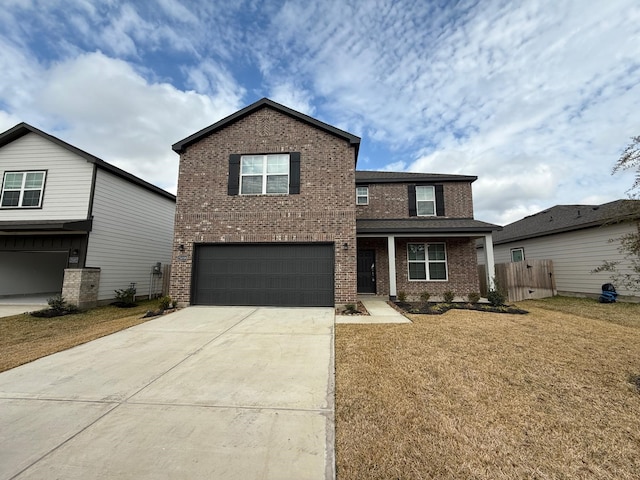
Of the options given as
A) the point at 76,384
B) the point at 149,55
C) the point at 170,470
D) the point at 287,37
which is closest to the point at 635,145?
the point at 170,470

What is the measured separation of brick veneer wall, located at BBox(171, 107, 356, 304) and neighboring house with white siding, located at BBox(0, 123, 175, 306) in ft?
12.8

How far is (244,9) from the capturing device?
30.0ft

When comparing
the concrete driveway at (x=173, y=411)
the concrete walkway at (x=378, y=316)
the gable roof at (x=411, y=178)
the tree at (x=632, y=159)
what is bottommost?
the concrete driveway at (x=173, y=411)

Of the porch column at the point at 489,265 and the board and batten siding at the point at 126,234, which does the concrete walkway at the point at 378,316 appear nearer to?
the porch column at the point at 489,265

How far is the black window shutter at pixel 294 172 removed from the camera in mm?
9383

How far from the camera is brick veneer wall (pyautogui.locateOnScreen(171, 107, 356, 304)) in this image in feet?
29.9

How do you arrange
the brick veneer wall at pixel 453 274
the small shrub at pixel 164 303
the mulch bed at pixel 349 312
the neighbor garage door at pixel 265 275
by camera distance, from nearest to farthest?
the mulch bed at pixel 349 312 → the small shrub at pixel 164 303 → the neighbor garage door at pixel 265 275 → the brick veneer wall at pixel 453 274

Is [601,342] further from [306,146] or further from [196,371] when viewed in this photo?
[306,146]

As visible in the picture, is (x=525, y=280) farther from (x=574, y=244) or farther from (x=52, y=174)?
(x=52, y=174)

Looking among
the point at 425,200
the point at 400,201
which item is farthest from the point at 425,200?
the point at 400,201

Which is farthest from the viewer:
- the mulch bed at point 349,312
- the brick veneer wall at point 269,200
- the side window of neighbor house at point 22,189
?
the side window of neighbor house at point 22,189

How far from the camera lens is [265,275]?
9.16 m

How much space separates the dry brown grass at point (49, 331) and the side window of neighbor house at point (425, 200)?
1148 cm

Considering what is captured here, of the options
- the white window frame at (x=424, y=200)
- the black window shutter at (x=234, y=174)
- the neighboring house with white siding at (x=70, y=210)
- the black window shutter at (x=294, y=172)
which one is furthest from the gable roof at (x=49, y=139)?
the white window frame at (x=424, y=200)
